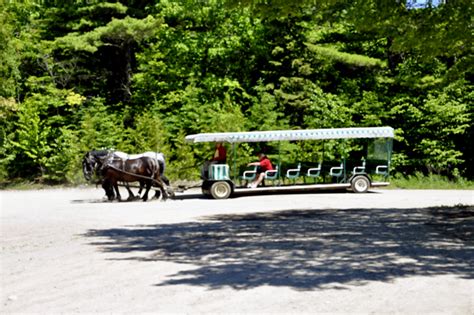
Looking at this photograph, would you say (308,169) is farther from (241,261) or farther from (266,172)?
(241,261)

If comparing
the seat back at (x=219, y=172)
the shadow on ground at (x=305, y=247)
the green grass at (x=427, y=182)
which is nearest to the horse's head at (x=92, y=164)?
the seat back at (x=219, y=172)

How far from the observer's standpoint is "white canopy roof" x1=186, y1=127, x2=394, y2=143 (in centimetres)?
2464

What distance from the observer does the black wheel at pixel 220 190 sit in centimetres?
2348

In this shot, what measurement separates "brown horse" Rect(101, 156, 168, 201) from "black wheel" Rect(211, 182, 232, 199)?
1.75m

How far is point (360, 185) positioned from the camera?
83.6 ft

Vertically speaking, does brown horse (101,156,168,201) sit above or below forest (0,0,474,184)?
below

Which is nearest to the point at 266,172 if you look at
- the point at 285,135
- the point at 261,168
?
the point at 261,168

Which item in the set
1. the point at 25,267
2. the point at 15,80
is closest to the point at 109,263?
the point at 25,267

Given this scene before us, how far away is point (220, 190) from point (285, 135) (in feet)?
10.5

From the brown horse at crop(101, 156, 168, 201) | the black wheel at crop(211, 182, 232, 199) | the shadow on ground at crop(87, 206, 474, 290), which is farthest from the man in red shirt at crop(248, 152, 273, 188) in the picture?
the shadow on ground at crop(87, 206, 474, 290)

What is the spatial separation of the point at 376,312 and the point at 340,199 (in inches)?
620

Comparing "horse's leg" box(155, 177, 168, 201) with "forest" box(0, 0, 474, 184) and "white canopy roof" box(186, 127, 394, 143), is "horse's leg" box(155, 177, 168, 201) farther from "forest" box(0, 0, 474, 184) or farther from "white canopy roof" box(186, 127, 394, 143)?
"forest" box(0, 0, 474, 184)

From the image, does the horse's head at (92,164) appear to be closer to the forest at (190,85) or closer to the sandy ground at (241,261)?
the sandy ground at (241,261)

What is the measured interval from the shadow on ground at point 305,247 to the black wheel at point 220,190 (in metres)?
6.47
